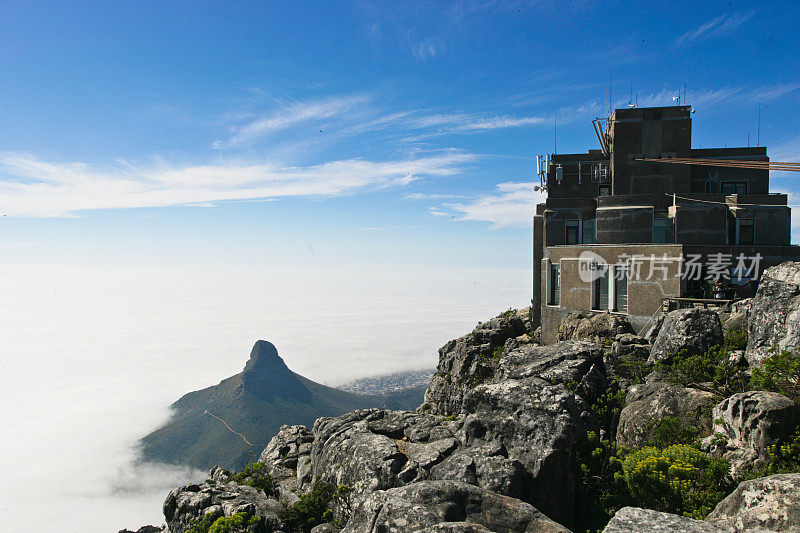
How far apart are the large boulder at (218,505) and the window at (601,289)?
21.0 m

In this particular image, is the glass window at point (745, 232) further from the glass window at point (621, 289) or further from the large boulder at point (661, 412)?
the large boulder at point (661, 412)

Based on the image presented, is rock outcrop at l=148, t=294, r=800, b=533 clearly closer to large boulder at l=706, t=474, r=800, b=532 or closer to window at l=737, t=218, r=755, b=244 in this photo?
large boulder at l=706, t=474, r=800, b=532

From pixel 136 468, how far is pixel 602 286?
22489 cm

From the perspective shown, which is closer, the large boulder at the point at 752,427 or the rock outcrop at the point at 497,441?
the large boulder at the point at 752,427

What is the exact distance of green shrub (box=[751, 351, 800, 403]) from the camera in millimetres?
11672

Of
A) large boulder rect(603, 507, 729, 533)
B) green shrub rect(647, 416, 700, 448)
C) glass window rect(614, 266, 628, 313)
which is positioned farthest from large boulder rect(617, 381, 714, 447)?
glass window rect(614, 266, 628, 313)

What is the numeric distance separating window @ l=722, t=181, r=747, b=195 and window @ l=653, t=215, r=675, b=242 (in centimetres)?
873

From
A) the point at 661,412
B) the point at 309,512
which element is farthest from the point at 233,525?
the point at 661,412

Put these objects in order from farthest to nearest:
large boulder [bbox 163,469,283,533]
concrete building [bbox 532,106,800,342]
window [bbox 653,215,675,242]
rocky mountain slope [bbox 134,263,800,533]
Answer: window [bbox 653,215,675,242] < concrete building [bbox 532,106,800,342] < large boulder [bbox 163,469,283,533] < rocky mountain slope [bbox 134,263,800,533]

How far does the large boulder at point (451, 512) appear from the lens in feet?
25.5

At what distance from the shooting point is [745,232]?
28.7 meters

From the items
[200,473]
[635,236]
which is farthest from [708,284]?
[200,473]

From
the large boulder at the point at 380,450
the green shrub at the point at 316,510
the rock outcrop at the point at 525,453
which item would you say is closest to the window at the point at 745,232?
the rock outcrop at the point at 525,453

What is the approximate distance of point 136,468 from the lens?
191125 mm
